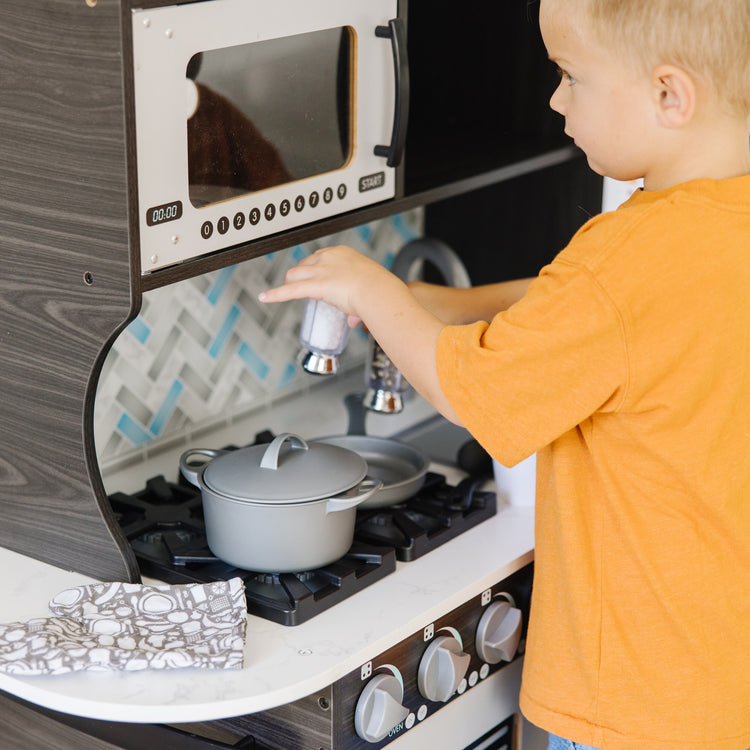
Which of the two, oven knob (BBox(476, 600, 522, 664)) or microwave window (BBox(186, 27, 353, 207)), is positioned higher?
microwave window (BBox(186, 27, 353, 207))

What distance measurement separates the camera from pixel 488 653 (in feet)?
4.57

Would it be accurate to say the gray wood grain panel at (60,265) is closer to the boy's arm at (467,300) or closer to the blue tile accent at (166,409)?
the blue tile accent at (166,409)

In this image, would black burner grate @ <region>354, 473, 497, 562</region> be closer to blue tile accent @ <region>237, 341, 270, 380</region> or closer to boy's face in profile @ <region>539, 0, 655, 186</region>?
blue tile accent @ <region>237, 341, 270, 380</region>

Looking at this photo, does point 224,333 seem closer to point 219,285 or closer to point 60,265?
point 219,285

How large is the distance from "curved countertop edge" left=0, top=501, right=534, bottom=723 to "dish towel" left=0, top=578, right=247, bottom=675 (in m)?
0.02

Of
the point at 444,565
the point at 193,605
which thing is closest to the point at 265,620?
the point at 193,605

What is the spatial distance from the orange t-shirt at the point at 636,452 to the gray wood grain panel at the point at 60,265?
1.19 ft

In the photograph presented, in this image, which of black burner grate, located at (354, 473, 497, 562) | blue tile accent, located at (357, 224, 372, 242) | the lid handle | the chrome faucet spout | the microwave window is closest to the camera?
the microwave window

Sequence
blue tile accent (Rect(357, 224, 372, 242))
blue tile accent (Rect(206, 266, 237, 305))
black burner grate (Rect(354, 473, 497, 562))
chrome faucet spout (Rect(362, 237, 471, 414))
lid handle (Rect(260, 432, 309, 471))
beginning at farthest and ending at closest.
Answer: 1. blue tile accent (Rect(357, 224, 372, 242))
2. blue tile accent (Rect(206, 266, 237, 305))
3. chrome faucet spout (Rect(362, 237, 471, 414))
4. black burner grate (Rect(354, 473, 497, 562))
5. lid handle (Rect(260, 432, 309, 471))

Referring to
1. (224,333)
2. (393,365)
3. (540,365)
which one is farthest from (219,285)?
(540,365)

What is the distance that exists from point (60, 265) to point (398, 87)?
0.48 metres

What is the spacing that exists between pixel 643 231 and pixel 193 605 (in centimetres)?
61

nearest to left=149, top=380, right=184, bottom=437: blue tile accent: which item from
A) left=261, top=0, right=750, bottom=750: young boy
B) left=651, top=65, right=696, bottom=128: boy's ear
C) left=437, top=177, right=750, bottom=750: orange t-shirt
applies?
left=261, top=0, right=750, bottom=750: young boy

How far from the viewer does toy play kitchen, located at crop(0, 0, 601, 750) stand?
109 centimetres
